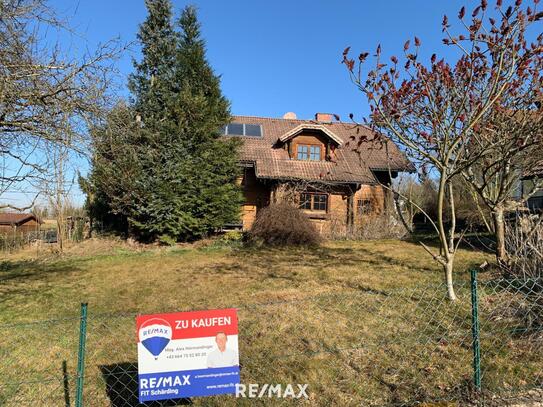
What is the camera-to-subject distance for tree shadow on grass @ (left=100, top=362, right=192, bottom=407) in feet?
11.4

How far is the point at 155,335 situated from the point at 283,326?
232 centimetres

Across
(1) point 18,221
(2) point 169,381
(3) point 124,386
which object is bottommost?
(3) point 124,386

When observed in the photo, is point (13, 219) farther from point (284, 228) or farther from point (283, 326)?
point (283, 326)

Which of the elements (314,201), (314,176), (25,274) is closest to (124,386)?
(25,274)

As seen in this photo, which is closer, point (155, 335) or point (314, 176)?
point (155, 335)

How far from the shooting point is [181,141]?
537 inches

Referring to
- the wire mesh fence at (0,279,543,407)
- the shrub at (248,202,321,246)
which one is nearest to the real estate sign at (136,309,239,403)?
the wire mesh fence at (0,279,543,407)

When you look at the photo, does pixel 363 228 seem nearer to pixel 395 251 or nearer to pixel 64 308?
pixel 395 251

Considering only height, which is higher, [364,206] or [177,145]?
[177,145]

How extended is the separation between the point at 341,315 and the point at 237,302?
69.1 inches

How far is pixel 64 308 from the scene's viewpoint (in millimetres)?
6375

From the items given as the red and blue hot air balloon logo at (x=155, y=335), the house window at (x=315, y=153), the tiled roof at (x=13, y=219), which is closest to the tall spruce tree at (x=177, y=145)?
the house window at (x=315, y=153)

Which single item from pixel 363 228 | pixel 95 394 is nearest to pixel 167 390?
pixel 95 394

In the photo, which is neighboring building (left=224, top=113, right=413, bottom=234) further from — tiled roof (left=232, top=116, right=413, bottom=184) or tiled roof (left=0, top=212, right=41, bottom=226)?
tiled roof (left=0, top=212, right=41, bottom=226)
